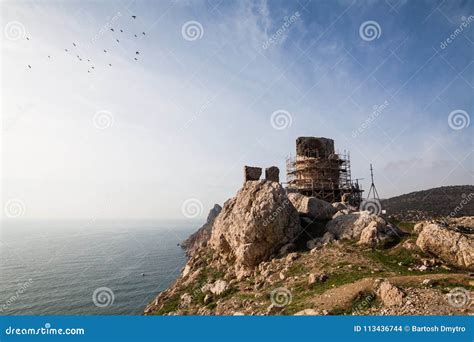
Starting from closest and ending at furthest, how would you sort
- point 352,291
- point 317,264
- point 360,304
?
point 360,304, point 352,291, point 317,264

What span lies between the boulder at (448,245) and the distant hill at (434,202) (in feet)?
182

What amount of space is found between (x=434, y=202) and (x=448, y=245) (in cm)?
7835

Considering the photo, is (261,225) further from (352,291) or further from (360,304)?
(360,304)

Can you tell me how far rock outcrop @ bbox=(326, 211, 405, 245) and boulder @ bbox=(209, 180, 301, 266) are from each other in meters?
3.94

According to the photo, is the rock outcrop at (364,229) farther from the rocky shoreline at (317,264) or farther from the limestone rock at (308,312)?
the limestone rock at (308,312)

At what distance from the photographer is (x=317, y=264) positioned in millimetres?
23156

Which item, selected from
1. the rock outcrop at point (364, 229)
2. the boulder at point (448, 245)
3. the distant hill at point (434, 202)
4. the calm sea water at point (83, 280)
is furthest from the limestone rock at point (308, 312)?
the distant hill at point (434, 202)

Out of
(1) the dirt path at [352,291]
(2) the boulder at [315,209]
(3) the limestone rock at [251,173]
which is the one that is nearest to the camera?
(1) the dirt path at [352,291]

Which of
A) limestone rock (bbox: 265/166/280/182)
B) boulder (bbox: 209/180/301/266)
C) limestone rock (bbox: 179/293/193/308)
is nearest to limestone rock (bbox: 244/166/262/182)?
limestone rock (bbox: 265/166/280/182)

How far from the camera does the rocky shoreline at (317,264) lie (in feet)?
51.2

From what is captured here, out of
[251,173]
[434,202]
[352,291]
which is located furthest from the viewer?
[434,202]

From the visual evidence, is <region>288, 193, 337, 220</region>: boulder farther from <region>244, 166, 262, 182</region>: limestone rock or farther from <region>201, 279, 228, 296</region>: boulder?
<region>201, 279, 228, 296</region>: boulder

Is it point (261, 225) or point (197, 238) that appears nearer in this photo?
point (261, 225)

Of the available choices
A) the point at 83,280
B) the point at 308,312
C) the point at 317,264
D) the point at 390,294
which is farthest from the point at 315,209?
the point at 83,280
